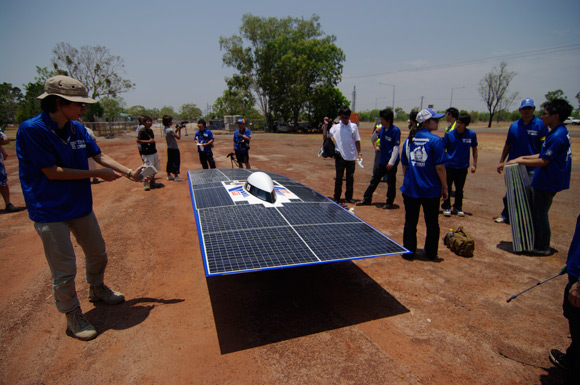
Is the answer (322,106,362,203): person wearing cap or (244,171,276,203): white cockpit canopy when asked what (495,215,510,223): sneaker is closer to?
(322,106,362,203): person wearing cap

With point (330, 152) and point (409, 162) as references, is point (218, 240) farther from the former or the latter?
point (330, 152)

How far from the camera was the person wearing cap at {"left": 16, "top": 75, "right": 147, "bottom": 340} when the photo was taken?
9.37ft

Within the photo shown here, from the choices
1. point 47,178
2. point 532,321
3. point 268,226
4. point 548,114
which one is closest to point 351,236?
point 268,226

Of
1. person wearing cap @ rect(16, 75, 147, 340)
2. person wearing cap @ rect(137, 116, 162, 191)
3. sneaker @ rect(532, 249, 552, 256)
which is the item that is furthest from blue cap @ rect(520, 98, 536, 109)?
person wearing cap @ rect(137, 116, 162, 191)

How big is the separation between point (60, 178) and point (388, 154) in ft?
21.2

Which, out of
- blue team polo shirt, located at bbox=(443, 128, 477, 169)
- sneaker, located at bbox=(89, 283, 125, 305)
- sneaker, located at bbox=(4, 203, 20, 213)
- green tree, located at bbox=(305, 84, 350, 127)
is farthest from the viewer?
green tree, located at bbox=(305, 84, 350, 127)

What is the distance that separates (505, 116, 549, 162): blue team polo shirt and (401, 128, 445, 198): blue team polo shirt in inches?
90.2

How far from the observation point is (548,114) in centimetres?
454

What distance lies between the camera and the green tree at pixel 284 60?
4328 cm

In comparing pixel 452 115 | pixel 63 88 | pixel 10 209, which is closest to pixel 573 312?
pixel 63 88

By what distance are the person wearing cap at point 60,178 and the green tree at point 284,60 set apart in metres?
41.9

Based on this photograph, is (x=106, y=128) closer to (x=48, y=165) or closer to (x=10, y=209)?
(x=10, y=209)

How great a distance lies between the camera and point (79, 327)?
3145mm

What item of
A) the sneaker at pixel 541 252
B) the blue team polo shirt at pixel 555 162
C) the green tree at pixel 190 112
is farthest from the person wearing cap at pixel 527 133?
the green tree at pixel 190 112
